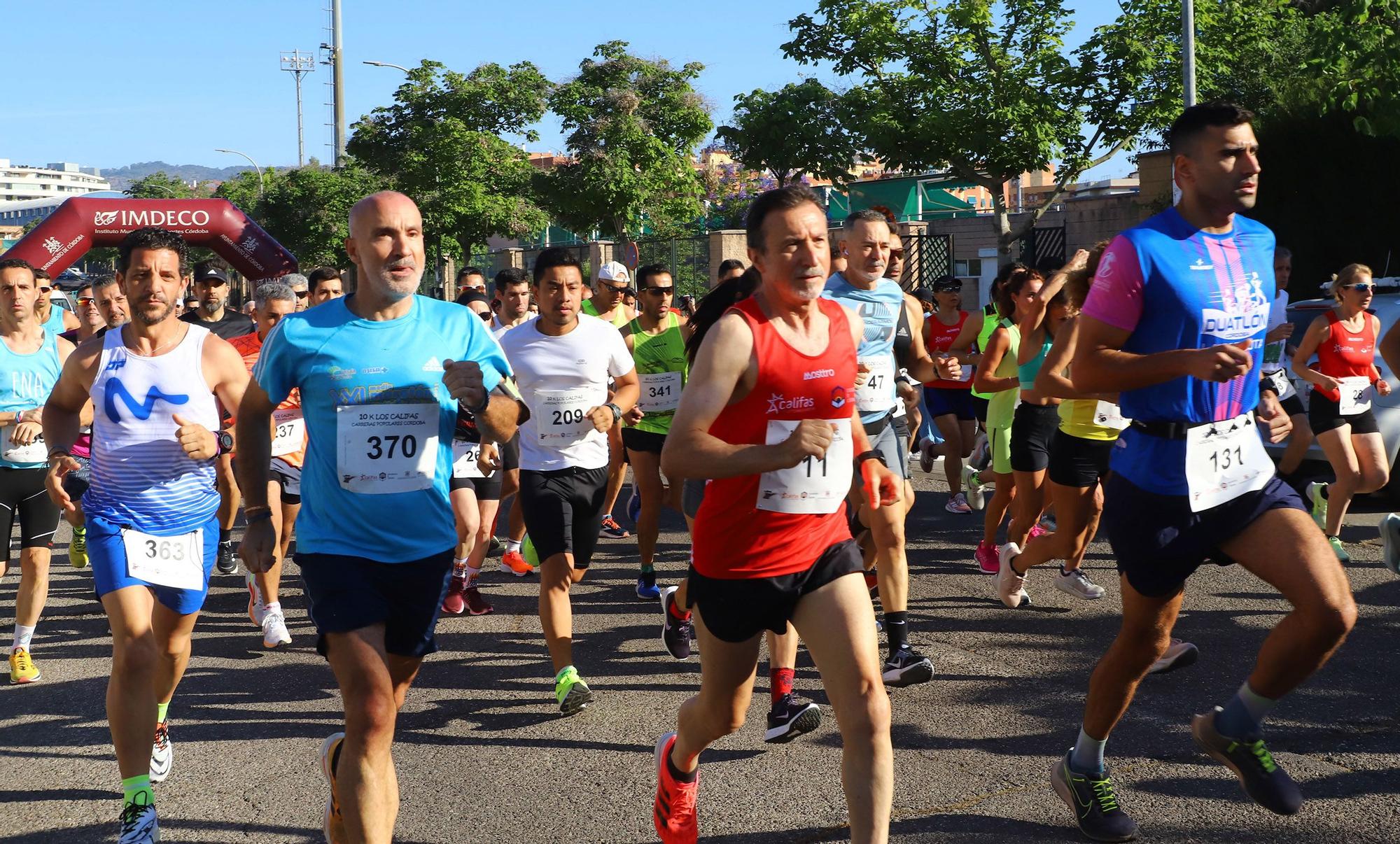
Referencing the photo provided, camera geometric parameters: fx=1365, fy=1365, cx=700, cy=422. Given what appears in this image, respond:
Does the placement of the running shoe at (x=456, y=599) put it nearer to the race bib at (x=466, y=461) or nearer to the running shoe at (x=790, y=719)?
the race bib at (x=466, y=461)

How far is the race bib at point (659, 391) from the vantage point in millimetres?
8383

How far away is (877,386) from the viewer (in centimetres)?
624

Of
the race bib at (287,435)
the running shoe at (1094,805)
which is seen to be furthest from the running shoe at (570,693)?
the race bib at (287,435)

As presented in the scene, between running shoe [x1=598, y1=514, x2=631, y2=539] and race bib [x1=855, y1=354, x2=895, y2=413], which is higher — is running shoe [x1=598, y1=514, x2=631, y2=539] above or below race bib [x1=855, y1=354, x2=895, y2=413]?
below

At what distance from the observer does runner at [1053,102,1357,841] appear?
3.87 m

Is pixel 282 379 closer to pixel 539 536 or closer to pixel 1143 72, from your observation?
pixel 539 536

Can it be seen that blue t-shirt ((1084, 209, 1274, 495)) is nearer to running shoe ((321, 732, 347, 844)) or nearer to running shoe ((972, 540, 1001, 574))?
running shoe ((321, 732, 347, 844))

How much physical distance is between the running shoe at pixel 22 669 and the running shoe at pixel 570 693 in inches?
108

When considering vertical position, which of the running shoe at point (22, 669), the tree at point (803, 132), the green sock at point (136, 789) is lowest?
the running shoe at point (22, 669)

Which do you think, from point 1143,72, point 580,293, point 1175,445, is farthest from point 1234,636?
point 1143,72

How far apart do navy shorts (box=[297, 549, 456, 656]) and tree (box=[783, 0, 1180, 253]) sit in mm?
21732

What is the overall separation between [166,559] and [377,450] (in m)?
1.30

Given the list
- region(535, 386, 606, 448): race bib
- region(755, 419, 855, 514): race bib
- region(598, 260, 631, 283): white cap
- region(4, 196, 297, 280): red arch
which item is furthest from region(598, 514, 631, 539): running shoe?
region(4, 196, 297, 280): red arch

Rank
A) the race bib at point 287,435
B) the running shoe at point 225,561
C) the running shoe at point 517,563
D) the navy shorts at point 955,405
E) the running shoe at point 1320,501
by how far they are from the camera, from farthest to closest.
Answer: the navy shorts at point 955,405 → the running shoe at point 225,561 → the running shoe at point 517,563 → the running shoe at point 1320,501 → the race bib at point 287,435
